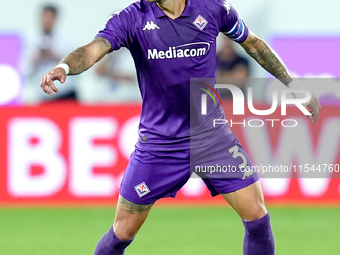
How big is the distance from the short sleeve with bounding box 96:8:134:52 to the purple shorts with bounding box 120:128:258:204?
32.6 inches

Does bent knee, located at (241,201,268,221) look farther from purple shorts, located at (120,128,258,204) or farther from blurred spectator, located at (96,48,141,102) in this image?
blurred spectator, located at (96,48,141,102)

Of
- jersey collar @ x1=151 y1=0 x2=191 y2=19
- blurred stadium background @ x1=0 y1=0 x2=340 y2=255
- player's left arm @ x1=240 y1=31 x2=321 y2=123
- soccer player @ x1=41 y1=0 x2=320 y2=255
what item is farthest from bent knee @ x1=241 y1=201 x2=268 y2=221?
blurred stadium background @ x1=0 y1=0 x2=340 y2=255

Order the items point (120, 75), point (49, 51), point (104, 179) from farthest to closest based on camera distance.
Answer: point (120, 75) < point (49, 51) < point (104, 179)

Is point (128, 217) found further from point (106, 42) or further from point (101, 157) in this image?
point (101, 157)

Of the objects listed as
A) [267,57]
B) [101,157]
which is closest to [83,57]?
[267,57]

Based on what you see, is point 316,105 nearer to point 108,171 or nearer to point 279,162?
point 279,162

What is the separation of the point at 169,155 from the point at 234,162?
0.47 meters

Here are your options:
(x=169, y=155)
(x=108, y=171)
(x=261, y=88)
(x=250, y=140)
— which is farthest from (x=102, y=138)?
(x=169, y=155)

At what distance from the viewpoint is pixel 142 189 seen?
466 centimetres

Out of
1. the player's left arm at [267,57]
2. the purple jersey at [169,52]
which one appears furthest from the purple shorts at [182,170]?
the player's left arm at [267,57]

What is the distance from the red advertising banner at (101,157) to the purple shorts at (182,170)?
3.31 m

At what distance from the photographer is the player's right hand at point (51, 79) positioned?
12.1ft

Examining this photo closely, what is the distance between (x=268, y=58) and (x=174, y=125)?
36.3 inches

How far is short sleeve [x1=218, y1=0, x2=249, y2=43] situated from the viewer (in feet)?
15.4
